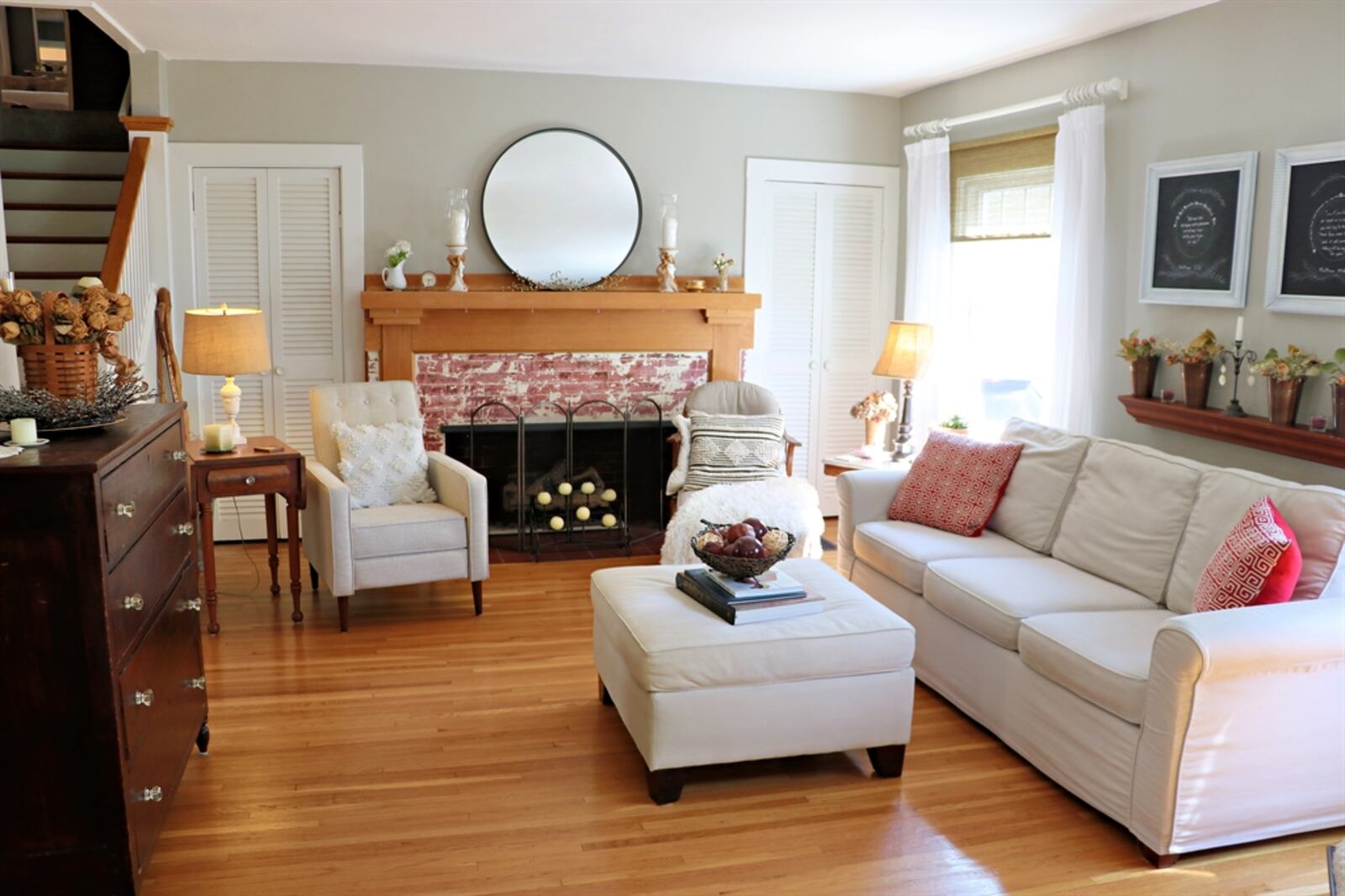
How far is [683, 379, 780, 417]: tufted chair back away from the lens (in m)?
5.47

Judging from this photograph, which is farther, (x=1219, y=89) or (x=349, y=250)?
(x=349, y=250)

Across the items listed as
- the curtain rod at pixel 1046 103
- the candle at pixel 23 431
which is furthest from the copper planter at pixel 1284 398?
the candle at pixel 23 431

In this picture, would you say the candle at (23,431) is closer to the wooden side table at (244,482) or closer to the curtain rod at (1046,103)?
the wooden side table at (244,482)

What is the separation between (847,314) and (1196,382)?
2.56 m

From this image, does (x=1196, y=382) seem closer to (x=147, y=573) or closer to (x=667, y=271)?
(x=667, y=271)

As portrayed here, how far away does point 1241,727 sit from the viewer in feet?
8.77

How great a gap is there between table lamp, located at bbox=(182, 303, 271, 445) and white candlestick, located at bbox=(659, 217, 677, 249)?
2.15 m

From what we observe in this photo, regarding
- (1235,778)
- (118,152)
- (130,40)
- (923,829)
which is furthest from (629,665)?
(118,152)

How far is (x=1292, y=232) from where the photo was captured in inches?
143

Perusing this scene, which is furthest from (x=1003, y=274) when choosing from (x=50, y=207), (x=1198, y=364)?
(x=50, y=207)

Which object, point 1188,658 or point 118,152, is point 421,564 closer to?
point 1188,658

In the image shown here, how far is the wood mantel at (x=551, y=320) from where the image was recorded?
17.9ft

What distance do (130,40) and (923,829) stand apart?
15.2 feet

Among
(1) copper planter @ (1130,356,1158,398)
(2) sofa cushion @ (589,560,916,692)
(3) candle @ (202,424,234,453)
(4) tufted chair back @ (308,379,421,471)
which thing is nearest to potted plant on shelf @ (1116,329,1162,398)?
(1) copper planter @ (1130,356,1158,398)
